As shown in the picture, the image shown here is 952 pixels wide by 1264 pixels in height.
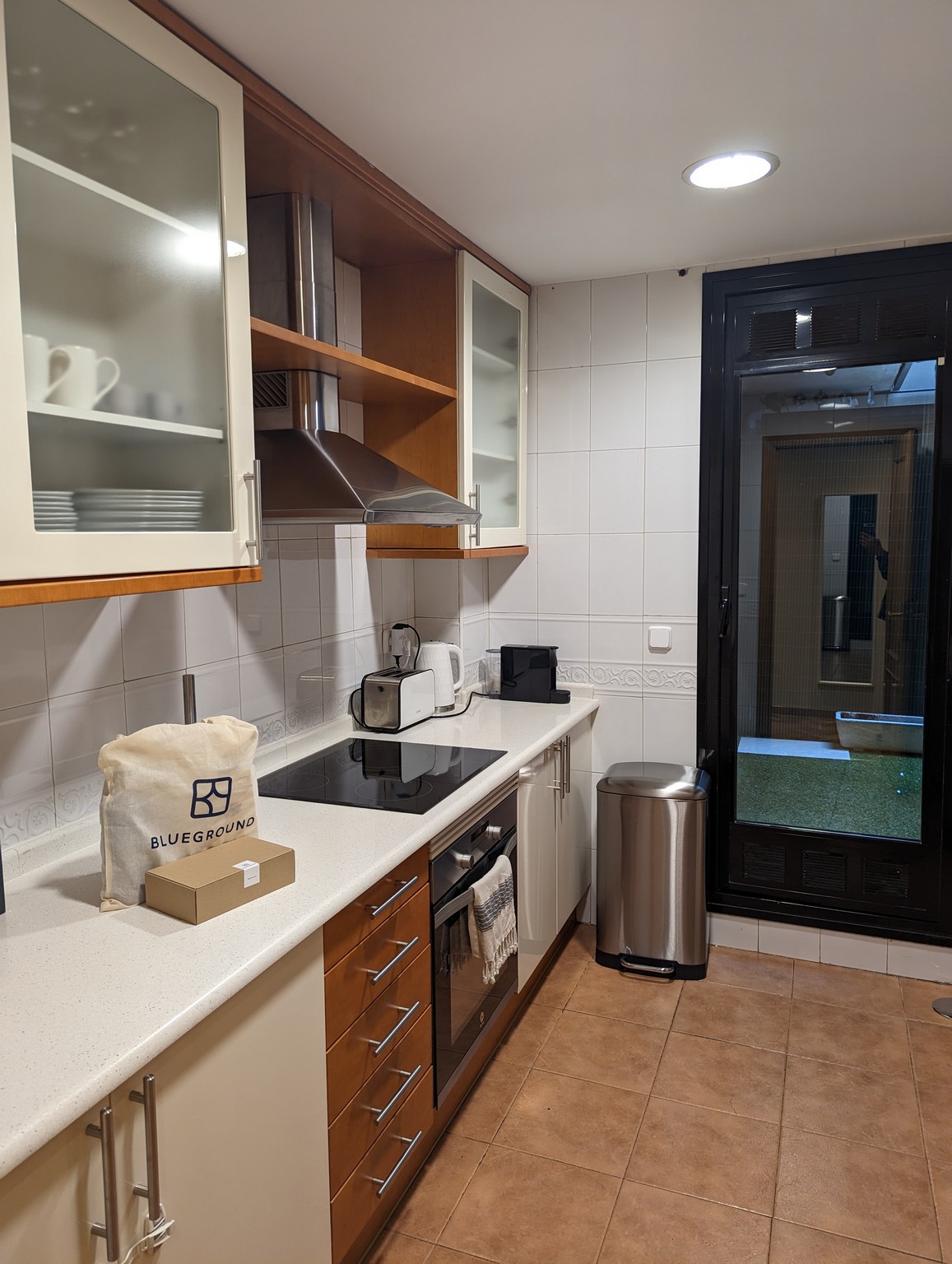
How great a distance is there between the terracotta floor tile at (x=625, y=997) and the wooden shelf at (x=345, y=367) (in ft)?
6.12

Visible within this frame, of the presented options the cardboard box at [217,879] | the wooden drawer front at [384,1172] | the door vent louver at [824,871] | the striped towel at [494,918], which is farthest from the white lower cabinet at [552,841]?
the cardboard box at [217,879]

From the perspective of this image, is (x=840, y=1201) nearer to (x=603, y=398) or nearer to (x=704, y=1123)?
(x=704, y=1123)

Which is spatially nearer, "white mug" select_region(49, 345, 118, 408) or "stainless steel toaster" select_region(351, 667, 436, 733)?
"white mug" select_region(49, 345, 118, 408)

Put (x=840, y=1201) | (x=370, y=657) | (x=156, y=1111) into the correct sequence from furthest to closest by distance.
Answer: (x=370, y=657) → (x=840, y=1201) → (x=156, y=1111)

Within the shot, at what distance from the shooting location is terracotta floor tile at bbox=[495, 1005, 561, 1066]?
7.89ft

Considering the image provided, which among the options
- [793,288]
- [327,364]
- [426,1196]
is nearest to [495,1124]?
[426,1196]

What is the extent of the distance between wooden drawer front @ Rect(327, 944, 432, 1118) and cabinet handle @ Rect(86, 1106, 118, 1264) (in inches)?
19.0

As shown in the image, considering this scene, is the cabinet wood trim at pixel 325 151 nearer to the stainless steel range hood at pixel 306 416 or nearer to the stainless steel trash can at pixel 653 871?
the stainless steel range hood at pixel 306 416

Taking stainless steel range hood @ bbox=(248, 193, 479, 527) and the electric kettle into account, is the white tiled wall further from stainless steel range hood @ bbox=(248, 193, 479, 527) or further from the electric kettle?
stainless steel range hood @ bbox=(248, 193, 479, 527)

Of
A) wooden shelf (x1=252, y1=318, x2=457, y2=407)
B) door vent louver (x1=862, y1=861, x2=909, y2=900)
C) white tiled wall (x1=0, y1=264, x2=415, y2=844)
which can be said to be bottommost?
door vent louver (x1=862, y1=861, x2=909, y2=900)

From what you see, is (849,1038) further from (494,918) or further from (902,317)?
(902,317)

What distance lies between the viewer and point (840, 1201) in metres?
1.88

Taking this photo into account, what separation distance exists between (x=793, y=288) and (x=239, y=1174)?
274 centimetres

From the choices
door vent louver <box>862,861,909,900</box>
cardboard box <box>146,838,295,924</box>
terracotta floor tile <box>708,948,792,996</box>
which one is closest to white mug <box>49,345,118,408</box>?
cardboard box <box>146,838,295,924</box>
